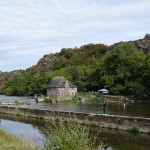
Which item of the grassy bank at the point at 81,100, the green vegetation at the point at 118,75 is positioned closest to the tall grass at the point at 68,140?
the grassy bank at the point at 81,100

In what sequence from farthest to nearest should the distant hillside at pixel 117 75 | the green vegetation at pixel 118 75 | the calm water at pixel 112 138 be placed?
the distant hillside at pixel 117 75 < the green vegetation at pixel 118 75 < the calm water at pixel 112 138

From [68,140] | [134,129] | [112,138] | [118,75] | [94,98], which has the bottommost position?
[112,138]

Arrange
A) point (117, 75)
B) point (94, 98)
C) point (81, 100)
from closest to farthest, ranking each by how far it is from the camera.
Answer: point (81, 100) < point (94, 98) < point (117, 75)

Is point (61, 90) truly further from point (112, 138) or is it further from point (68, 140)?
point (68, 140)

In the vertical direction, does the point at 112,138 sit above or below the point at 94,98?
below

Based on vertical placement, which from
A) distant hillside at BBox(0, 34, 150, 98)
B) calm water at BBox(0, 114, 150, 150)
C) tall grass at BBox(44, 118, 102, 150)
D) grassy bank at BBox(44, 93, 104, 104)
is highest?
distant hillside at BBox(0, 34, 150, 98)

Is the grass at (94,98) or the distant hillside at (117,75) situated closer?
the grass at (94,98)

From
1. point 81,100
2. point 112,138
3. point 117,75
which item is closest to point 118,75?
point 117,75

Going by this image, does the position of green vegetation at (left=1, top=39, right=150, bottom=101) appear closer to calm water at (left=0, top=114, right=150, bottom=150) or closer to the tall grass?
calm water at (left=0, top=114, right=150, bottom=150)

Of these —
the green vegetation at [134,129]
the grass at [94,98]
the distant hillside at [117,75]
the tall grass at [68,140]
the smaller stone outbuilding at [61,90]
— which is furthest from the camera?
the smaller stone outbuilding at [61,90]

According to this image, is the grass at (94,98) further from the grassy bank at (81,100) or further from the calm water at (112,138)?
the calm water at (112,138)

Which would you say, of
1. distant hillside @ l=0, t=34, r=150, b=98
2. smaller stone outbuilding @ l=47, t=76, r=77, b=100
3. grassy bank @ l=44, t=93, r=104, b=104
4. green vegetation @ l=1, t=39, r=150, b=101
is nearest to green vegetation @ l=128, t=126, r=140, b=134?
grassy bank @ l=44, t=93, r=104, b=104

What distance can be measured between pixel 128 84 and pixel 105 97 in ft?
27.7

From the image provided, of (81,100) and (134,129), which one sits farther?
(81,100)
